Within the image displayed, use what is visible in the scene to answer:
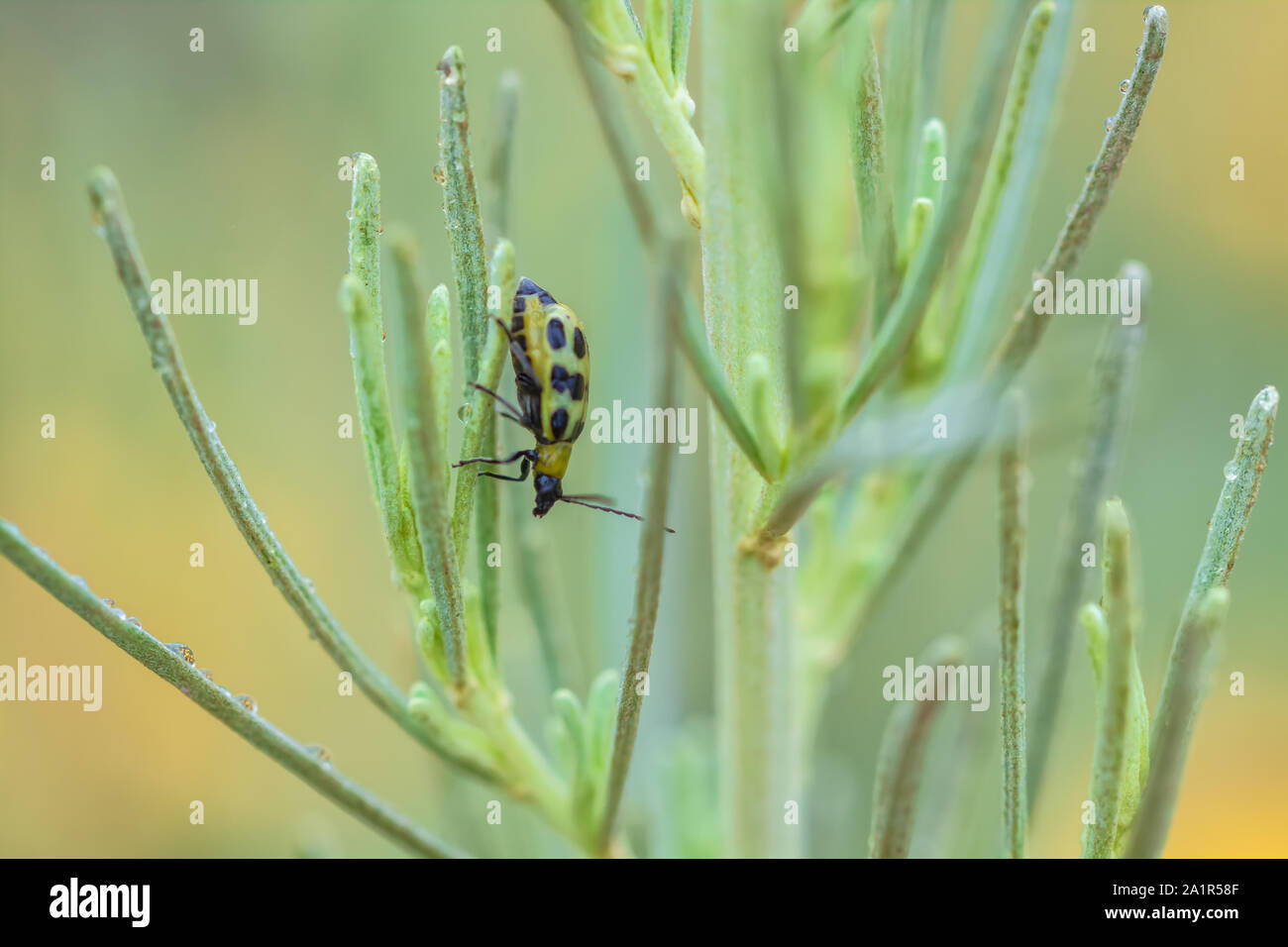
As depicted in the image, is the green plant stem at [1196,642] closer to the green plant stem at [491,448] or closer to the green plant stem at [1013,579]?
the green plant stem at [1013,579]

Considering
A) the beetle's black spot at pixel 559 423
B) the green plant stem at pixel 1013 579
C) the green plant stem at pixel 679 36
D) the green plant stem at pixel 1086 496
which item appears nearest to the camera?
the green plant stem at pixel 1013 579

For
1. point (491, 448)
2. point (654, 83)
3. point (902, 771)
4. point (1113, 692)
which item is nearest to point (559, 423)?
point (491, 448)

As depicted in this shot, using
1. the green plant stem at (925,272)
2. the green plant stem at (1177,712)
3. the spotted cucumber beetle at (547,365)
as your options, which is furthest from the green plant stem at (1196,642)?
the spotted cucumber beetle at (547,365)

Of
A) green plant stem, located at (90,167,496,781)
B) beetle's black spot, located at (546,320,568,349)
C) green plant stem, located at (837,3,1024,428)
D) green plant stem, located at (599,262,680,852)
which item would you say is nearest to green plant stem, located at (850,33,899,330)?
green plant stem, located at (837,3,1024,428)

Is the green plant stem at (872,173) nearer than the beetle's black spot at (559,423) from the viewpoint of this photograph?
Yes

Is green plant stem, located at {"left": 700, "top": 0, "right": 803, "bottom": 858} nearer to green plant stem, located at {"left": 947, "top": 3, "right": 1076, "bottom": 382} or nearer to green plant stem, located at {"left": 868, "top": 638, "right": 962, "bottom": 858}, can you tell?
green plant stem, located at {"left": 868, "top": 638, "right": 962, "bottom": 858}

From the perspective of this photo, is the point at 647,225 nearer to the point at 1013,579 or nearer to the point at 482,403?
the point at 482,403

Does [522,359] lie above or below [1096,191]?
below

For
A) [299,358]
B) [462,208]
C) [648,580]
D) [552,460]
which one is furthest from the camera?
[299,358]
